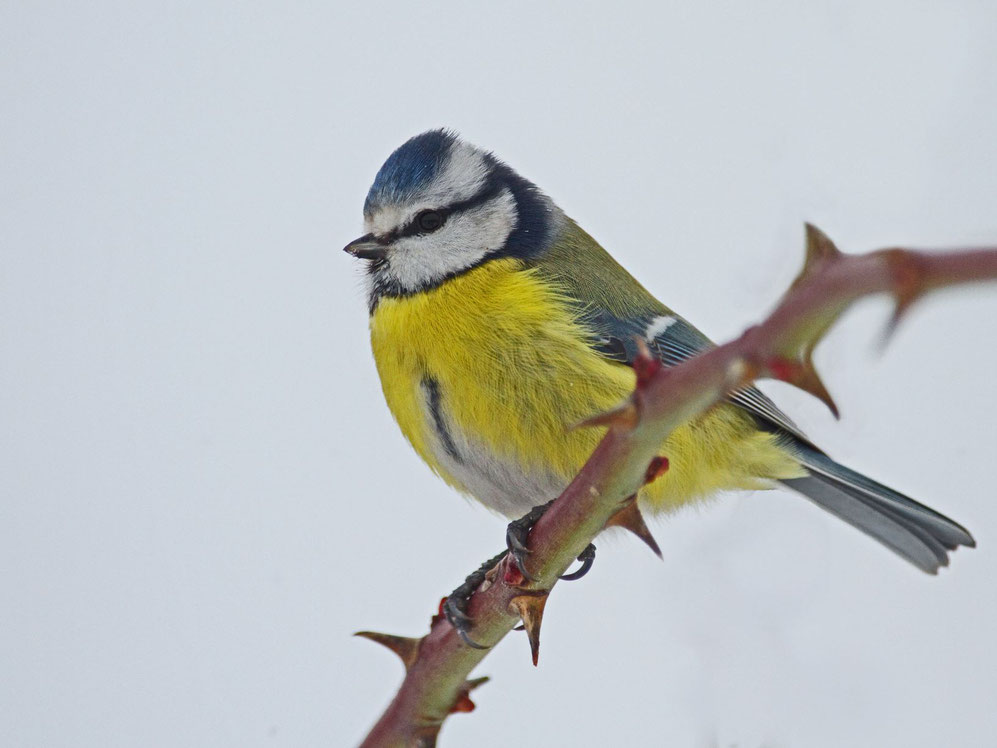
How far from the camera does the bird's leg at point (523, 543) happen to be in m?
0.66

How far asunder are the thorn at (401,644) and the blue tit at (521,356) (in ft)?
1.24

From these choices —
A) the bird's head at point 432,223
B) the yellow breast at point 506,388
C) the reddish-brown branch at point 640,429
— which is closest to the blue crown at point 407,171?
the bird's head at point 432,223

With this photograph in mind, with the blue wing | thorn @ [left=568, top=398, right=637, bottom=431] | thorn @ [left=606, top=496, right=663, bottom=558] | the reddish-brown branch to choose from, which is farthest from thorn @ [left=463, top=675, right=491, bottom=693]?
the blue wing

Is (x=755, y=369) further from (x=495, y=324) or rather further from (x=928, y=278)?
(x=495, y=324)

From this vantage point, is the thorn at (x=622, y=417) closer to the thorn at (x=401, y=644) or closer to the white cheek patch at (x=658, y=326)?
the thorn at (x=401, y=644)

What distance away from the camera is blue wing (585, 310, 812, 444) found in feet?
3.88

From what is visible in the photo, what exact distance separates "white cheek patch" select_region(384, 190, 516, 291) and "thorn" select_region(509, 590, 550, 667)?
590 mm

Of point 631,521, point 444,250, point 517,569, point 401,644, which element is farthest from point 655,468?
point 444,250

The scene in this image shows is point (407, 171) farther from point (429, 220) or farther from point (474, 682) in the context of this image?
point (474, 682)

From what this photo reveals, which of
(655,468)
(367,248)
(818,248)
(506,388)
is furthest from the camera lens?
(367,248)

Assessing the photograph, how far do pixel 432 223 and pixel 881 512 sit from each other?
0.67m

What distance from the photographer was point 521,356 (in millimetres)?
1126

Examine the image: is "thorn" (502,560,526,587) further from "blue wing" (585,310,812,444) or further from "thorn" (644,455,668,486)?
"blue wing" (585,310,812,444)

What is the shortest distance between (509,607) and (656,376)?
0.30 metres
